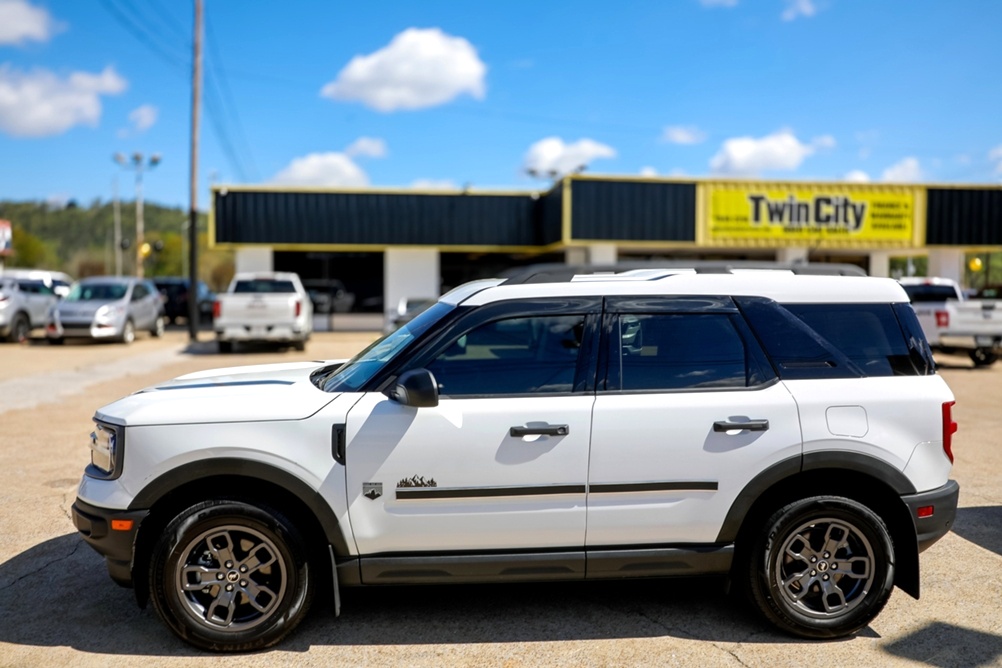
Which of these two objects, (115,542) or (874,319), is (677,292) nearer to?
(874,319)

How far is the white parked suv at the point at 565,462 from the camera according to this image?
13.1ft

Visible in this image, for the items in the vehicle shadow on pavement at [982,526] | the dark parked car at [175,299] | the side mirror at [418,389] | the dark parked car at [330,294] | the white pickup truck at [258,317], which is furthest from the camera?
the dark parked car at [175,299]

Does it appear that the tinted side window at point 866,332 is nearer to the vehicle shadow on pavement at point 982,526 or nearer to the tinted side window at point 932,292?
the vehicle shadow on pavement at point 982,526

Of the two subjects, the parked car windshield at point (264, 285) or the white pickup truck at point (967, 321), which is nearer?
the white pickup truck at point (967, 321)

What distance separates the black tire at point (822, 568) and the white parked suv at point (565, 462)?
0.03ft

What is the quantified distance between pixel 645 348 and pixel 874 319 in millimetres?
1213

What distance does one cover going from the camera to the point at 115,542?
13.1 ft

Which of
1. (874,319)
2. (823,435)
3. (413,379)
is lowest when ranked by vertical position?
(823,435)

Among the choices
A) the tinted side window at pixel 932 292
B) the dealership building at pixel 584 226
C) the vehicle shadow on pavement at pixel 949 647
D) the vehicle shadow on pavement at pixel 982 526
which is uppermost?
the dealership building at pixel 584 226

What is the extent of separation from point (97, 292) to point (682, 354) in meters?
22.6

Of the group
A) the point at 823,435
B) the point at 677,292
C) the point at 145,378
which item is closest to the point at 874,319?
the point at 823,435

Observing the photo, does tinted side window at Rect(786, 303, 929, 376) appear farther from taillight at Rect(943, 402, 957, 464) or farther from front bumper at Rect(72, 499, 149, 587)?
front bumper at Rect(72, 499, 149, 587)

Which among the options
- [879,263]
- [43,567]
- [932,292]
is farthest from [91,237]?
[43,567]

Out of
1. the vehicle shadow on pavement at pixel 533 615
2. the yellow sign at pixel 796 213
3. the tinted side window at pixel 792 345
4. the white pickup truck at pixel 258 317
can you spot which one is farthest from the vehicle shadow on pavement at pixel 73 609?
the yellow sign at pixel 796 213
